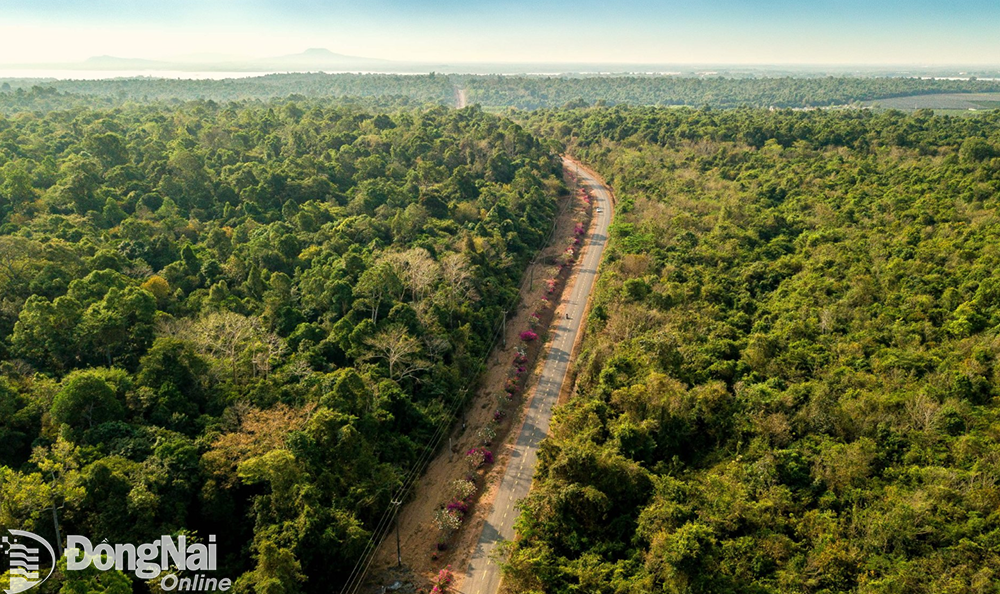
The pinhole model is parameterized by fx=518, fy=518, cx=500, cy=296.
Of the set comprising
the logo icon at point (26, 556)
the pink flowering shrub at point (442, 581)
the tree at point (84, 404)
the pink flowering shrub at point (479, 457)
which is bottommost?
the pink flowering shrub at point (442, 581)

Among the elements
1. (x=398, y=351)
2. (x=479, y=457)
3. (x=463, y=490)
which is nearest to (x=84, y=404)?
(x=398, y=351)

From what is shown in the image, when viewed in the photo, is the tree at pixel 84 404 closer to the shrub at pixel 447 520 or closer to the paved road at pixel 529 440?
the shrub at pixel 447 520

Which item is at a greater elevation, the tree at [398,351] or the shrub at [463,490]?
the tree at [398,351]

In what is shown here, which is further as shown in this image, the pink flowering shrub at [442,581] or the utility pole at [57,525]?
the pink flowering shrub at [442,581]

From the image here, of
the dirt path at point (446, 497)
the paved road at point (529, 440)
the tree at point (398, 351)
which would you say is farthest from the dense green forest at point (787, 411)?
the tree at point (398, 351)

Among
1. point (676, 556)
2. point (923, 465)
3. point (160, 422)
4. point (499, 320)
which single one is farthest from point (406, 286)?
point (923, 465)

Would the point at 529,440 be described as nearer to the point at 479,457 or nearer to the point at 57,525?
the point at 479,457
